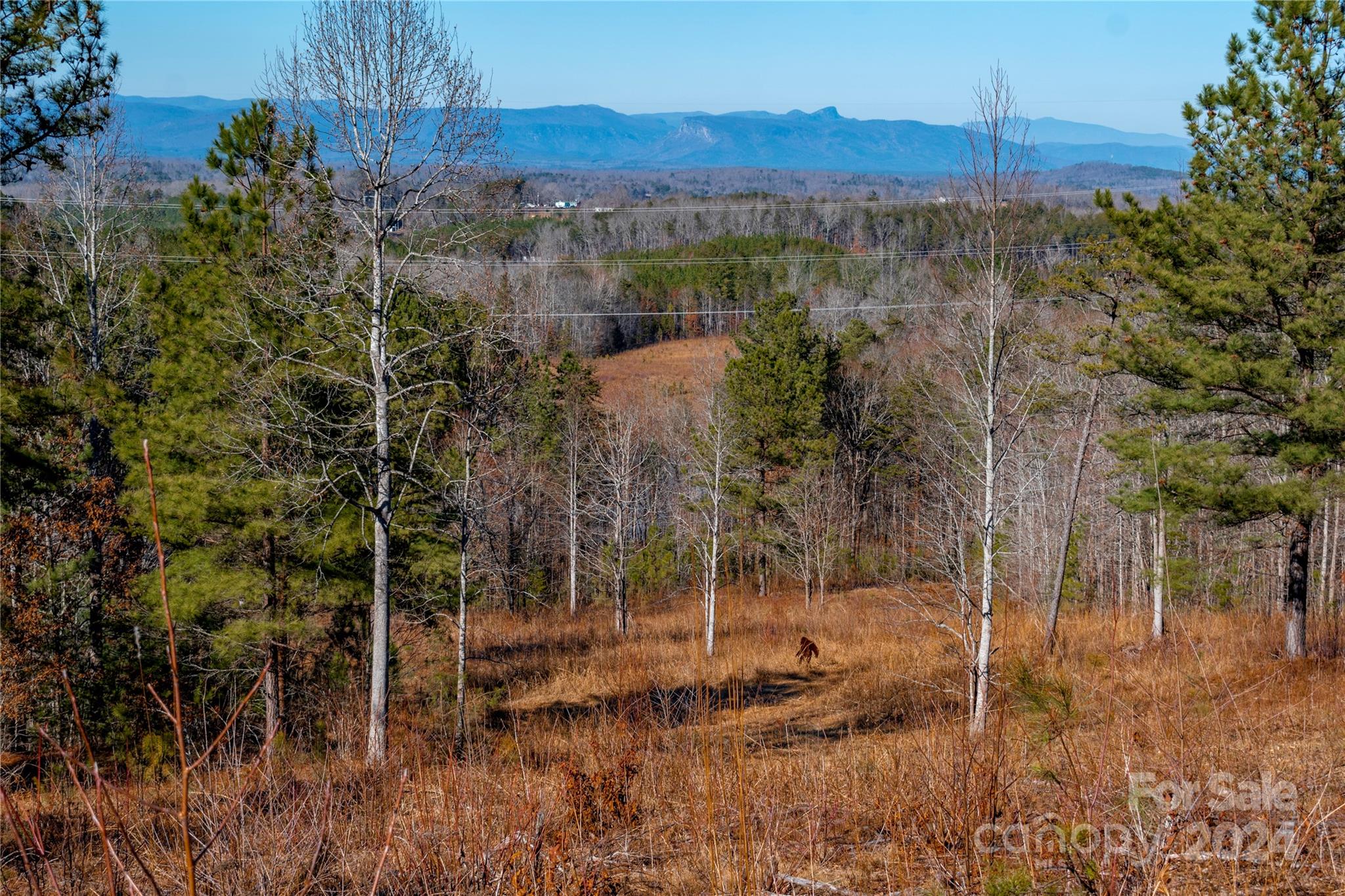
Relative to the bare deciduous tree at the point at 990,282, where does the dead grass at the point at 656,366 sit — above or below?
below

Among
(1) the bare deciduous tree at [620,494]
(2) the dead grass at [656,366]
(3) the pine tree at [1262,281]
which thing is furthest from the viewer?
(2) the dead grass at [656,366]

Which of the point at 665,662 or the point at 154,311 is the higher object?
the point at 154,311

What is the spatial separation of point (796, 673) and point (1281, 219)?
1118 cm

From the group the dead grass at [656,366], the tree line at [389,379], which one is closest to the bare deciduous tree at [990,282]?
the tree line at [389,379]

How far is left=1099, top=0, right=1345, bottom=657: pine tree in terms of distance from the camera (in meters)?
9.87

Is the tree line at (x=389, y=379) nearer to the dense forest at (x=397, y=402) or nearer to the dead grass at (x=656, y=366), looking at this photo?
the dense forest at (x=397, y=402)

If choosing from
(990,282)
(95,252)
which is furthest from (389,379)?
(95,252)

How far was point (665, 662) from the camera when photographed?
16.4 metres

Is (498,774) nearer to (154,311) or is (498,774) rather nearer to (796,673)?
(154,311)

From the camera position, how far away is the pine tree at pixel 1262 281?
9867 millimetres

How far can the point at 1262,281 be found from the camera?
32.6 ft

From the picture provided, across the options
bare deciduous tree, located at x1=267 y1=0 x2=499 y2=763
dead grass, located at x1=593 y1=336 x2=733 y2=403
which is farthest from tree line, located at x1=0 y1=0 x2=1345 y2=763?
dead grass, located at x1=593 y1=336 x2=733 y2=403

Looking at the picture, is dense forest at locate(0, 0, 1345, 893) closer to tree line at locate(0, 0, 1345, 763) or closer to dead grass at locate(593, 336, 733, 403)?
tree line at locate(0, 0, 1345, 763)

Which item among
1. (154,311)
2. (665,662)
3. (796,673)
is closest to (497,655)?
(665,662)
